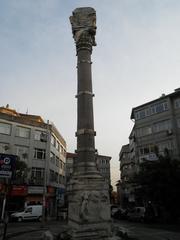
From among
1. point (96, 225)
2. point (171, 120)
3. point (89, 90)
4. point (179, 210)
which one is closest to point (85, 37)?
point (89, 90)

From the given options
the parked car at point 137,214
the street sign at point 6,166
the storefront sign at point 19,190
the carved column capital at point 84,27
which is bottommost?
the parked car at point 137,214

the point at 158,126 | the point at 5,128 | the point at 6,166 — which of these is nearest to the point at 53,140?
the point at 5,128

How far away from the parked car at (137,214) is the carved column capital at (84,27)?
22.7m

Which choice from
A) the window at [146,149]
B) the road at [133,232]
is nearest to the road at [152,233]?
the road at [133,232]

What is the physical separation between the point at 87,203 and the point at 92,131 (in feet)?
12.9

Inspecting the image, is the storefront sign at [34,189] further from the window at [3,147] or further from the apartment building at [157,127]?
the apartment building at [157,127]

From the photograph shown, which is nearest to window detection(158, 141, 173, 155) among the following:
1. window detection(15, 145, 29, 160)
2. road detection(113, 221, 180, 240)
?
road detection(113, 221, 180, 240)

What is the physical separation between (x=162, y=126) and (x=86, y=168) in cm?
2922

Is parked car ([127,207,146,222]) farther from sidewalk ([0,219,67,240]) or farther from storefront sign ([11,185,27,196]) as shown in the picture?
storefront sign ([11,185,27,196])

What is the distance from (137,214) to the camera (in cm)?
3434

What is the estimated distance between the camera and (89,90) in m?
16.4

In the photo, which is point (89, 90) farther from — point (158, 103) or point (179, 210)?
point (158, 103)

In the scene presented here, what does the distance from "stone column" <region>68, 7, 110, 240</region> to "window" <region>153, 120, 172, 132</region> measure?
26237 mm

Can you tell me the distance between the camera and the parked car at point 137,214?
3297 cm
